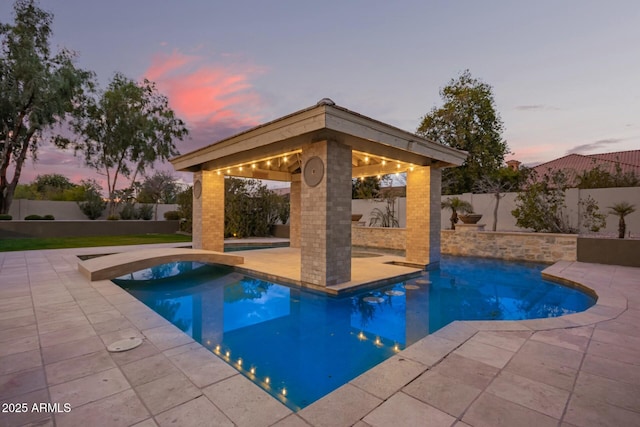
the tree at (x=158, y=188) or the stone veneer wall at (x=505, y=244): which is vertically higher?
the tree at (x=158, y=188)

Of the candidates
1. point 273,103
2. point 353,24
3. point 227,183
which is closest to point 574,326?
point 353,24

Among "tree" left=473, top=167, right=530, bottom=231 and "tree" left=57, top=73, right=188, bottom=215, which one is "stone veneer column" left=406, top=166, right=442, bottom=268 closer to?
"tree" left=473, top=167, right=530, bottom=231

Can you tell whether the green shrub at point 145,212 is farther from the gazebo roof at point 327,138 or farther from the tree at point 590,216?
the tree at point 590,216

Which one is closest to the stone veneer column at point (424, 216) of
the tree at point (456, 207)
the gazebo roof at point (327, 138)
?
the gazebo roof at point (327, 138)

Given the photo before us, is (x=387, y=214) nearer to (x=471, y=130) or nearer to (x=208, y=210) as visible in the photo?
(x=471, y=130)

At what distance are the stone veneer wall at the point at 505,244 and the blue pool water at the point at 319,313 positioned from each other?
2004 millimetres

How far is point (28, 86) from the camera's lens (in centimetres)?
1625

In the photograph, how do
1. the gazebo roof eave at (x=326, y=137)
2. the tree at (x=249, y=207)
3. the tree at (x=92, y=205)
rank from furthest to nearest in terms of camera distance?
the tree at (x=92, y=205), the tree at (x=249, y=207), the gazebo roof eave at (x=326, y=137)

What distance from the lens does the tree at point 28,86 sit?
53.2ft

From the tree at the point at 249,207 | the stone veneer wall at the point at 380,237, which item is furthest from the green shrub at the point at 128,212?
the stone veneer wall at the point at 380,237

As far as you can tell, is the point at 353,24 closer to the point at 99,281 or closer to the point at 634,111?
the point at 99,281

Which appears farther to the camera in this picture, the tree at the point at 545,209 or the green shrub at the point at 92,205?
the green shrub at the point at 92,205

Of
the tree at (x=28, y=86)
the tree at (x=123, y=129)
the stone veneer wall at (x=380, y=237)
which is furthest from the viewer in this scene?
the tree at (x=123, y=129)

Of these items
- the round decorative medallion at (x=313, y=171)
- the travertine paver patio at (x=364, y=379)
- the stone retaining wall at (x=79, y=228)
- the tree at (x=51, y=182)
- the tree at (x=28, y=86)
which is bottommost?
the travertine paver patio at (x=364, y=379)
